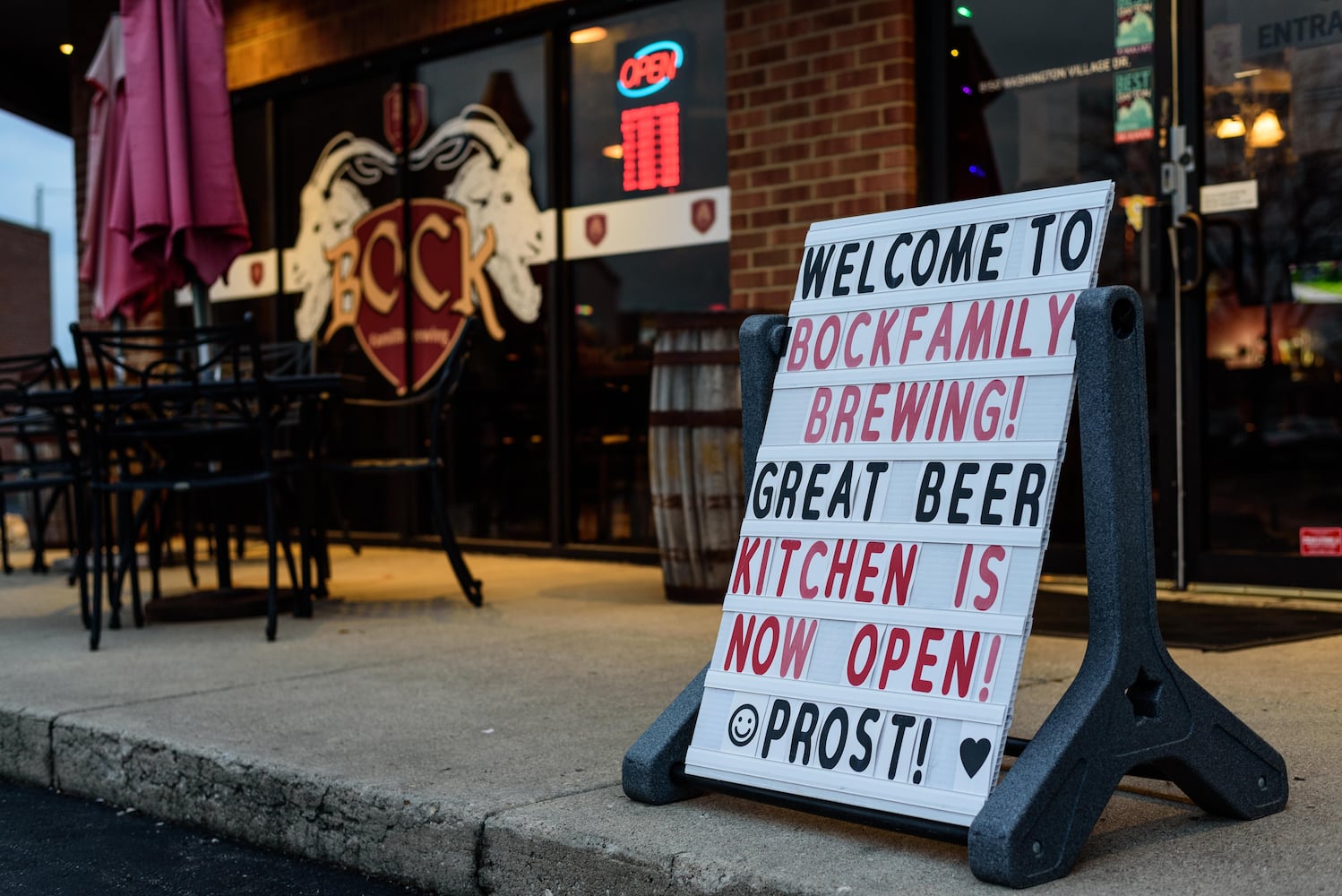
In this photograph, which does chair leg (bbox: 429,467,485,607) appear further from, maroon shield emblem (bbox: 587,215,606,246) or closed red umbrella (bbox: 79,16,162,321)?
maroon shield emblem (bbox: 587,215,606,246)

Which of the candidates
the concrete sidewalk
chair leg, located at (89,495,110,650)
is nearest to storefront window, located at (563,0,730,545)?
the concrete sidewalk

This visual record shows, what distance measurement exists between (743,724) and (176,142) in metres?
3.86

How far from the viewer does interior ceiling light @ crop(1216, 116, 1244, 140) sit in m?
4.93

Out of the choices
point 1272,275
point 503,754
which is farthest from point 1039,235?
point 1272,275

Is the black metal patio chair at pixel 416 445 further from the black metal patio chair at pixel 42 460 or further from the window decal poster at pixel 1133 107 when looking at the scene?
the window decal poster at pixel 1133 107

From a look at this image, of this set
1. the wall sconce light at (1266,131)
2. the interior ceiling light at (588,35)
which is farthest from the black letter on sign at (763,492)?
the interior ceiling light at (588,35)

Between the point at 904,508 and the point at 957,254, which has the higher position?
the point at 957,254

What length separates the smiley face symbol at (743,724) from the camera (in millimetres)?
2312

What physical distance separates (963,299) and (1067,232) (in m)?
0.21

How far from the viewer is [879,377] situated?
2379 mm

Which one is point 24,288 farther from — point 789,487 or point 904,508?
point 904,508

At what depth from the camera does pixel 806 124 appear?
227 inches

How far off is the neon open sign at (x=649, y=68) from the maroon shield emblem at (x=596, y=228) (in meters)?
0.62

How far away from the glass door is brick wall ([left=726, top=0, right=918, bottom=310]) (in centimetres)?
114
